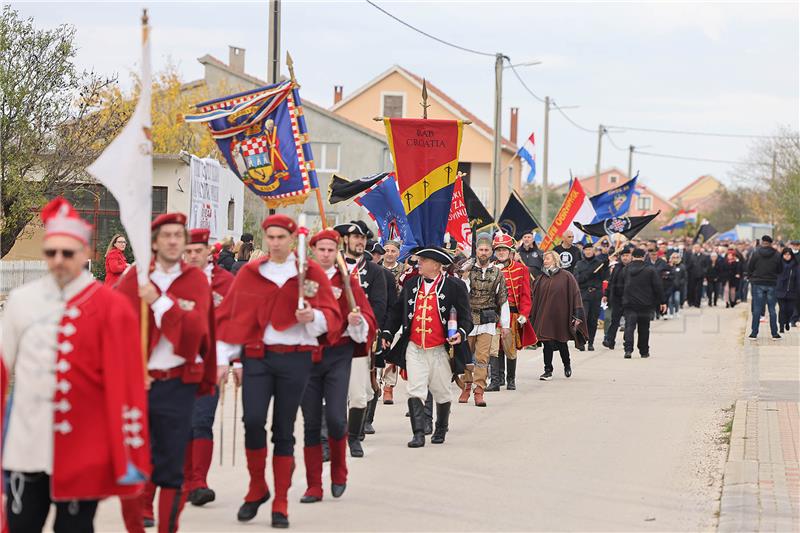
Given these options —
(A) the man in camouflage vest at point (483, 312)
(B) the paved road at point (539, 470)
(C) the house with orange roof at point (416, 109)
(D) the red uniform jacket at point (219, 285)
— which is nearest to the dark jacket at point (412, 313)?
(B) the paved road at point (539, 470)

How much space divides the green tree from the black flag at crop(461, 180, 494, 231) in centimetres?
655

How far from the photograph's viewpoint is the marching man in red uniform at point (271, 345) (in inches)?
316

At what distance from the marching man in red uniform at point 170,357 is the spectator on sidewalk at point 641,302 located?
15.3 m

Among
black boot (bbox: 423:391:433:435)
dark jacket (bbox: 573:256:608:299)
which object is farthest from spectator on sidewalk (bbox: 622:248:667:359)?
black boot (bbox: 423:391:433:435)

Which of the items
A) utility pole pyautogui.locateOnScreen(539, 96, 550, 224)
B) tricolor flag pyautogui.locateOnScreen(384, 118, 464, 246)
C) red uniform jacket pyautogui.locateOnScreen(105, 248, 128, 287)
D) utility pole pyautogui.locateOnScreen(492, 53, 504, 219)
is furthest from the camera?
utility pole pyautogui.locateOnScreen(539, 96, 550, 224)

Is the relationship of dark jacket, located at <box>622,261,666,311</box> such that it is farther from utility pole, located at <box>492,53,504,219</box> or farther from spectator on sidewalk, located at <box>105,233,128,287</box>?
utility pole, located at <box>492,53,504,219</box>

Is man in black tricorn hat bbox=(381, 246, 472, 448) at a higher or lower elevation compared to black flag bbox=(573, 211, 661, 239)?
lower

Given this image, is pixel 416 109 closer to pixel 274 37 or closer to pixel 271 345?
pixel 274 37

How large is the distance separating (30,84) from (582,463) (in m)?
9.71

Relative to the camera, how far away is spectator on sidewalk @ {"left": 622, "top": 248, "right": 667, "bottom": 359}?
71.5 ft

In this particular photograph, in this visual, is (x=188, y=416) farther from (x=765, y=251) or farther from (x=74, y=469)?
(x=765, y=251)

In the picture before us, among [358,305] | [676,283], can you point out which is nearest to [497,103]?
[676,283]

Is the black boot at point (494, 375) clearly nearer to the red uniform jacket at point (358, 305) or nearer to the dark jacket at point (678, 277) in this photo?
the red uniform jacket at point (358, 305)

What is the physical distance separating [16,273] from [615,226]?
13.4 meters
